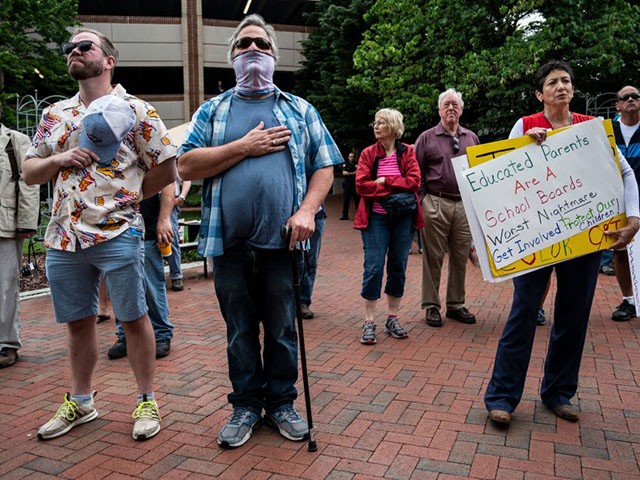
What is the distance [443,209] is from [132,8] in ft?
94.5

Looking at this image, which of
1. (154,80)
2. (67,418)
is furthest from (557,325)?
(154,80)

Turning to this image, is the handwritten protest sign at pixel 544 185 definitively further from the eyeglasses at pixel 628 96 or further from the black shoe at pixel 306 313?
the black shoe at pixel 306 313

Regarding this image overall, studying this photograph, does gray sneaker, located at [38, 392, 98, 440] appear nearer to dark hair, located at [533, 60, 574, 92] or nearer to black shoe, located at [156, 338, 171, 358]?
black shoe, located at [156, 338, 171, 358]

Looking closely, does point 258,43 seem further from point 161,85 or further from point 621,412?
point 161,85

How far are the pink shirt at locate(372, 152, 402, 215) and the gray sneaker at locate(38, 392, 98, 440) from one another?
285 centimetres

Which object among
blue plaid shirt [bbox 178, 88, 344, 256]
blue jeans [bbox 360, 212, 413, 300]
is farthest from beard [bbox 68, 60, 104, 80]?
blue jeans [bbox 360, 212, 413, 300]

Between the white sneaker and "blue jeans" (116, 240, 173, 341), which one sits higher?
"blue jeans" (116, 240, 173, 341)

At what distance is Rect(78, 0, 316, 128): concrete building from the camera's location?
1065 inches

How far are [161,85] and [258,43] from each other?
27.7 metres

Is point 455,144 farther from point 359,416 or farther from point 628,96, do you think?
point 359,416

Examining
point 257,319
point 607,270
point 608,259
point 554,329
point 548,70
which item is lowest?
point 607,270

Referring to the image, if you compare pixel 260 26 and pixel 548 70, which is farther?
pixel 548 70

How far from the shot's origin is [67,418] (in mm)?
3309

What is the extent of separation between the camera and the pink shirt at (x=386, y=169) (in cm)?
510
